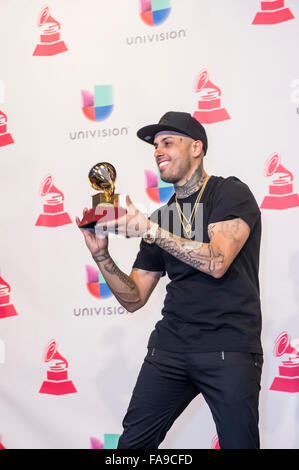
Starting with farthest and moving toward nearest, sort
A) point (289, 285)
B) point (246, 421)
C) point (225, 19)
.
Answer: point (225, 19), point (289, 285), point (246, 421)

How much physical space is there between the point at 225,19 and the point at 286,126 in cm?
73

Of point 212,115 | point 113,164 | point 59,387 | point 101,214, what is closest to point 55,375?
point 59,387

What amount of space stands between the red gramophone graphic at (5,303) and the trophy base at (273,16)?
212 cm

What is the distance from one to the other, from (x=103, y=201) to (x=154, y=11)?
1760 mm

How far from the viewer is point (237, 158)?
9.61 ft

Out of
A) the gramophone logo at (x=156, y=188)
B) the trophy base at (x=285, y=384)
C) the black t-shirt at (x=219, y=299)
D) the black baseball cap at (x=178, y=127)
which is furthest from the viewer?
the gramophone logo at (x=156, y=188)

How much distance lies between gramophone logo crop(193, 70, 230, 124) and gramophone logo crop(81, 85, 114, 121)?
53 centimetres

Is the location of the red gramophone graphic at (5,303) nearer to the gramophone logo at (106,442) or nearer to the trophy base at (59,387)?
the trophy base at (59,387)

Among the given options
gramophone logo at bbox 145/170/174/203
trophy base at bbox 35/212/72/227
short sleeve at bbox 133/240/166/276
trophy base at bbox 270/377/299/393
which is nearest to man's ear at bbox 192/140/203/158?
short sleeve at bbox 133/240/166/276

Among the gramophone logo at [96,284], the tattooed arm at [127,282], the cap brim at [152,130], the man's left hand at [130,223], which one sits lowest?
the gramophone logo at [96,284]

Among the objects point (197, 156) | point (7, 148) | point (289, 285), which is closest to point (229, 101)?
point (197, 156)

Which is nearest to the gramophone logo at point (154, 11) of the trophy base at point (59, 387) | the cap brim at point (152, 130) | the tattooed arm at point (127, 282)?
the cap brim at point (152, 130)

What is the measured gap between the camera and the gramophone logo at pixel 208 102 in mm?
Answer: 2986

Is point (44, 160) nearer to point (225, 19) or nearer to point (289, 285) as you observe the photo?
point (225, 19)
